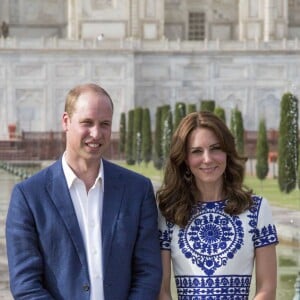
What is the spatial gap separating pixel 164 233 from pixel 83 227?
0.32 m

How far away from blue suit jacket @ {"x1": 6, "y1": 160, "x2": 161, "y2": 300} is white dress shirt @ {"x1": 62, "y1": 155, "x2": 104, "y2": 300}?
Answer: 2cm

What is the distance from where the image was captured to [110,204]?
431cm

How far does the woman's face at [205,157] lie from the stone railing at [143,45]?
34010mm

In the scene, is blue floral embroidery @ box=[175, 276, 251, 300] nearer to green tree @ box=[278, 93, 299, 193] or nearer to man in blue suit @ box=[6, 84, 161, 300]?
man in blue suit @ box=[6, 84, 161, 300]

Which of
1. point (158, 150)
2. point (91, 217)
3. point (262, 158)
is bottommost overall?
point (158, 150)

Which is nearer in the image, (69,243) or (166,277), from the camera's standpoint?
(69,243)

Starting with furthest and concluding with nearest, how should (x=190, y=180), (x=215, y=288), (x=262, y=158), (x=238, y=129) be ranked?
(x=238, y=129) < (x=262, y=158) < (x=190, y=180) < (x=215, y=288)

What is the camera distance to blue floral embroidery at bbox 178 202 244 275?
4.40 meters

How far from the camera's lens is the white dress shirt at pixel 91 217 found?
425 centimetres

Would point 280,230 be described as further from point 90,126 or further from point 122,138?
point 122,138

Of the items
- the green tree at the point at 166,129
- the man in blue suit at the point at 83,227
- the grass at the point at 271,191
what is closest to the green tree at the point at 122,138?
the green tree at the point at 166,129

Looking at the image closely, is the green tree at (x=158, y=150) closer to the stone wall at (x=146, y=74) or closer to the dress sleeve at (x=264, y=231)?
the stone wall at (x=146, y=74)

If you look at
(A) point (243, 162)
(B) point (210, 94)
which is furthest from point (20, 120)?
(A) point (243, 162)

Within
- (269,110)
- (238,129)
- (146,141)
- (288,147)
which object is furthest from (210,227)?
(269,110)
